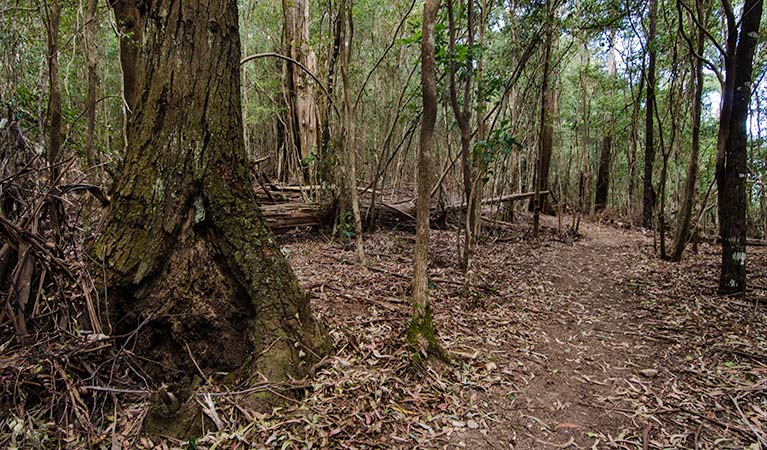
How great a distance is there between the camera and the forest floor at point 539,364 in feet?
7.73

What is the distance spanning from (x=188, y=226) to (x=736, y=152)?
230 inches

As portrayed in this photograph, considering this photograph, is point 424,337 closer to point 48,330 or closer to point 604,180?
point 48,330

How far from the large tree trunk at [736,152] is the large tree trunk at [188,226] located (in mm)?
5179

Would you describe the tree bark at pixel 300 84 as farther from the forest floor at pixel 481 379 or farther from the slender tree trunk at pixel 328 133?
the forest floor at pixel 481 379

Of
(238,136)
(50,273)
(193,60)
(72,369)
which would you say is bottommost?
(72,369)

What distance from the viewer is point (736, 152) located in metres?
4.55

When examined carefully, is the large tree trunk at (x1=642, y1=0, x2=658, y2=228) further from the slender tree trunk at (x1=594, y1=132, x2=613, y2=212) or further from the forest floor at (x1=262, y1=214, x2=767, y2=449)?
the forest floor at (x1=262, y1=214, x2=767, y2=449)

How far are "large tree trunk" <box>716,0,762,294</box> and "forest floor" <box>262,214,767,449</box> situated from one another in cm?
44

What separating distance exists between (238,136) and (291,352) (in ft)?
4.74

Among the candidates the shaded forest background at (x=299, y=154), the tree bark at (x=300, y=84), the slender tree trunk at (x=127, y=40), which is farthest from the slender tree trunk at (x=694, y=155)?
the slender tree trunk at (x=127, y=40)

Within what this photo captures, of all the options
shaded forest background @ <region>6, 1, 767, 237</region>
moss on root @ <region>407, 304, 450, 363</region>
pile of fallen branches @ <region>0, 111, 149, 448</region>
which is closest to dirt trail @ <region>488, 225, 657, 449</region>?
moss on root @ <region>407, 304, 450, 363</region>

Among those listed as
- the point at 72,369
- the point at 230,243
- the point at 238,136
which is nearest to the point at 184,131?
the point at 238,136

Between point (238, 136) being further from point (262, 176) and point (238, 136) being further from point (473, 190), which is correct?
point (262, 176)

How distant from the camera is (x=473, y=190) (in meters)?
5.32
